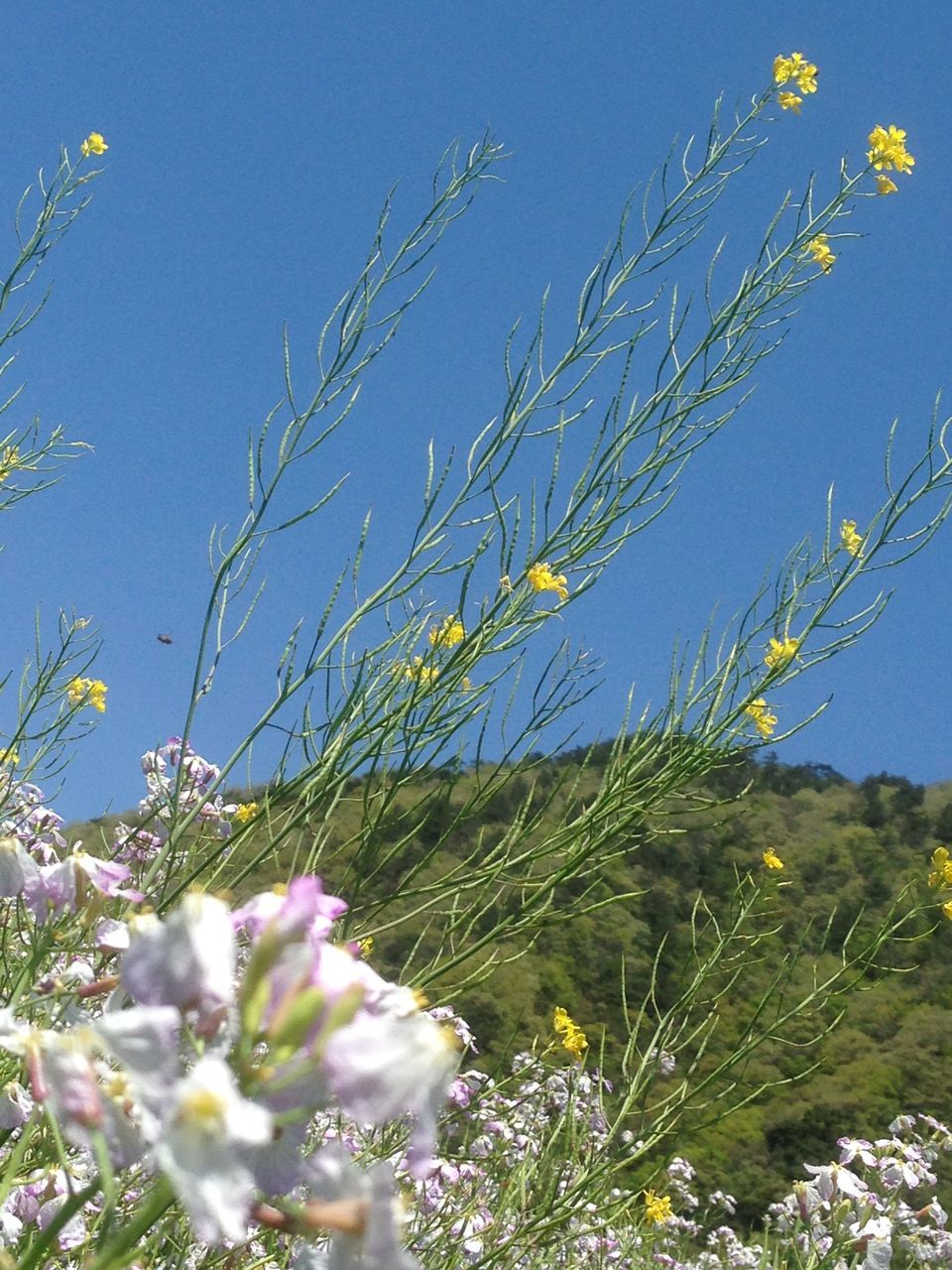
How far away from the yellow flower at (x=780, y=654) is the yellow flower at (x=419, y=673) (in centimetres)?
81

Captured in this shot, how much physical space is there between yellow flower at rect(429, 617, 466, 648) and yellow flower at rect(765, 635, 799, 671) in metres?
0.73

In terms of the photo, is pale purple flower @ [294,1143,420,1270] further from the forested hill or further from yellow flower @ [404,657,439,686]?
the forested hill

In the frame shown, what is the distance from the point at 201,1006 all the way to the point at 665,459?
1827 millimetres

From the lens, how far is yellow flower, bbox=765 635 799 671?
7.85 ft

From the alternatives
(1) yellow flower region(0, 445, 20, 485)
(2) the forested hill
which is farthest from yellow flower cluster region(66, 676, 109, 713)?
(2) the forested hill

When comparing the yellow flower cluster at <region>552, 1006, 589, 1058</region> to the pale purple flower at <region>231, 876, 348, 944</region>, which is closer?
the pale purple flower at <region>231, 876, 348, 944</region>

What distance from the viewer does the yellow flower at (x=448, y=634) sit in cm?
204

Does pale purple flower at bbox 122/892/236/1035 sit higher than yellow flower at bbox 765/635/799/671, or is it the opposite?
yellow flower at bbox 765/635/799/671

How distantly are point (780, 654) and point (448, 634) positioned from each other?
30.9 inches

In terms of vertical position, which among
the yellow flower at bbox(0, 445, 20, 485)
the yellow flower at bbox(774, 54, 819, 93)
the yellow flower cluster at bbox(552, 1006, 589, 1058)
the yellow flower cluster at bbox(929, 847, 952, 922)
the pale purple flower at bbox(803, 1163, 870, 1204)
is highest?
the yellow flower at bbox(0, 445, 20, 485)

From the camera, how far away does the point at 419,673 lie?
1.85 metres

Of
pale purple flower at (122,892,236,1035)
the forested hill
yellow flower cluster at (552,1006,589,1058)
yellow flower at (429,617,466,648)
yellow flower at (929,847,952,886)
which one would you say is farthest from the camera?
the forested hill

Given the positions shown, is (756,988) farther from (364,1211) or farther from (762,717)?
(364,1211)

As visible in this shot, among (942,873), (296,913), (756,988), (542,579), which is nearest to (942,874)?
(942,873)
